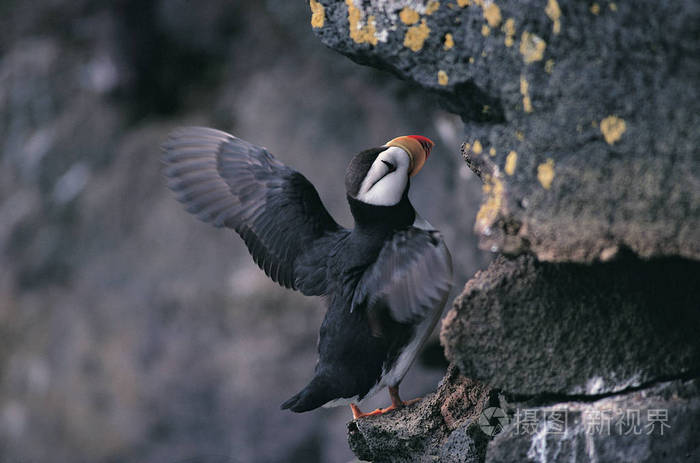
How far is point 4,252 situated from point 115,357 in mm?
2041

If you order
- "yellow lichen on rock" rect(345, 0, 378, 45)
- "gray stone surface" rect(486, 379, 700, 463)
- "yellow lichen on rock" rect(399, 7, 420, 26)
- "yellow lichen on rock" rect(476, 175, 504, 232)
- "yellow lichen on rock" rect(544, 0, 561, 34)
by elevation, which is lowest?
"gray stone surface" rect(486, 379, 700, 463)

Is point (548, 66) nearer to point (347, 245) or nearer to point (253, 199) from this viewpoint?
point (347, 245)

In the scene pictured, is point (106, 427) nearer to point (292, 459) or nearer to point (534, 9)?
point (292, 459)

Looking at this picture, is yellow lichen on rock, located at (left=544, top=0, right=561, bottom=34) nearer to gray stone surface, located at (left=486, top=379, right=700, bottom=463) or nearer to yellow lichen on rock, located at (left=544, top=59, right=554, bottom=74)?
yellow lichen on rock, located at (left=544, top=59, right=554, bottom=74)

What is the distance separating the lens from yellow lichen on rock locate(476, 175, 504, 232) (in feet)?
6.93

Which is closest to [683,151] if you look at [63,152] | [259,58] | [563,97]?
[563,97]

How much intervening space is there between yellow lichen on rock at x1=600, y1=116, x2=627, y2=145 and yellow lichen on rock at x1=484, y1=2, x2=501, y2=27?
0.39m

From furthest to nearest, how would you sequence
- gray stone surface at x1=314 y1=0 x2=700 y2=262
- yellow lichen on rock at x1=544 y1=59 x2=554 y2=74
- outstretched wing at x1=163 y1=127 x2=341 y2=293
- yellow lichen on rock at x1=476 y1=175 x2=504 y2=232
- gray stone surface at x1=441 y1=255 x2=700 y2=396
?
outstretched wing at x1=163 y1=127 x2=341 y2=293 → gray stone surface at x1=441 y1=255 x2=700 y2=396 → yellow lichen on rock at x1=476 y1=175 x2=504 y2=232 → yellow lichen on rock at x1=544 y1=59 x2=554 y2=74 → gray stone surface at x1=314 y1=0 x2=700 y2=262

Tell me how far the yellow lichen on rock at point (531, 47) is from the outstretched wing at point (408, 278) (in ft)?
2.40

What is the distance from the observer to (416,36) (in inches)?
88.7

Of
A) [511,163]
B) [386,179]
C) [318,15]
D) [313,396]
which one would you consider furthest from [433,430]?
[318,15]

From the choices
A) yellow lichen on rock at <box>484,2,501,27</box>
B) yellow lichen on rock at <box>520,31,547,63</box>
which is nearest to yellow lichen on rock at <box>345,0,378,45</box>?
yellow lichen on rock at <box>484,2,501,27</box>

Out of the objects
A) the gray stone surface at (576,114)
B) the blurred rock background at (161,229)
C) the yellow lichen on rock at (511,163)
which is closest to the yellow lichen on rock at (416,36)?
the gray stone surface at (576,114)

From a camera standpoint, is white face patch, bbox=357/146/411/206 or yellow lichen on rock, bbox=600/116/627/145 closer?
yellow lichen on rock, bbox=600/116/627/145
